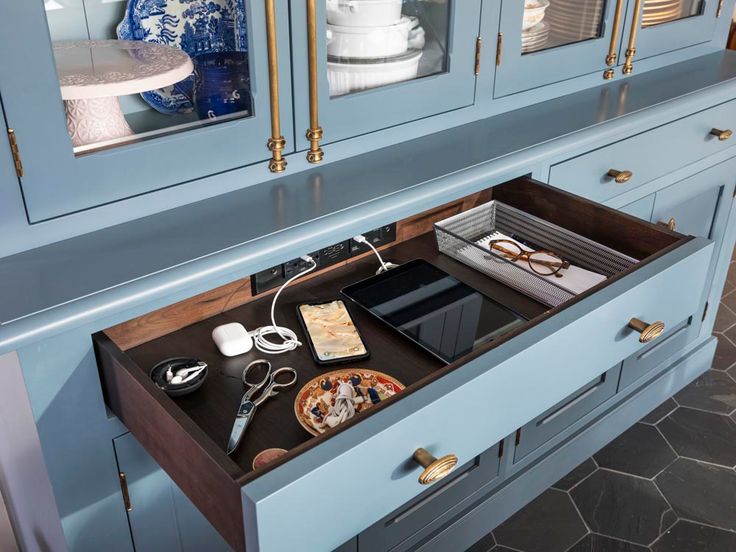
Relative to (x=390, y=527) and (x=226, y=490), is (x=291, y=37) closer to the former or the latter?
(x=226, y=490)

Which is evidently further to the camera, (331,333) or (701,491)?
(701,491)

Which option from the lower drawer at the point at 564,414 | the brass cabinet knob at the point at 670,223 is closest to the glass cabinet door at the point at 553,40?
the brass cabinet knob at the point at 670,223

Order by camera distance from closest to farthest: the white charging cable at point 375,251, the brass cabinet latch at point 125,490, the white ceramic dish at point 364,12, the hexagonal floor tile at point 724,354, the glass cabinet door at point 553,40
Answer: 1. the brass cabinet latch at point 125,490
2. the white ceramic dish at point 364,12
3. the white charging cable at point 375,251
4. the glass cabinet door at point 553,40
5. the hexagonal floor tile at point 724,354

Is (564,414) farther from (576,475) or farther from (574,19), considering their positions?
(574,19)

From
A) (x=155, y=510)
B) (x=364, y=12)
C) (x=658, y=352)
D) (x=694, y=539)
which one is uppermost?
(x=364, y=12)

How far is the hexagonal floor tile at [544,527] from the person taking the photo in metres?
1.58

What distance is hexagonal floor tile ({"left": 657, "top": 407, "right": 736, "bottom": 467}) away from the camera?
1814 mm

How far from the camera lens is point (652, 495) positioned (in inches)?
66.8

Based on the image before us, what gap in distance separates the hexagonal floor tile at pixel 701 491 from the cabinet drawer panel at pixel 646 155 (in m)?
0.67

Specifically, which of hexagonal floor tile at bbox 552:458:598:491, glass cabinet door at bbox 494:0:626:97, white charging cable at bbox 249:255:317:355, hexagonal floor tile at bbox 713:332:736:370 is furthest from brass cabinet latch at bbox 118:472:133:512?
hexagonal floor tile at bbox 713:332:736:370

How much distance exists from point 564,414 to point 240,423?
0.81m

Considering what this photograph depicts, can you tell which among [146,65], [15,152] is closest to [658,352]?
[146,65]

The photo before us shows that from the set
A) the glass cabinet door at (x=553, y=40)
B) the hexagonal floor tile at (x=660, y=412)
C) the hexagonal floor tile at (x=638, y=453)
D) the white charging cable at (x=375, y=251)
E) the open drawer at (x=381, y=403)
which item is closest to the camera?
the open drawer at (x=381, y=403)

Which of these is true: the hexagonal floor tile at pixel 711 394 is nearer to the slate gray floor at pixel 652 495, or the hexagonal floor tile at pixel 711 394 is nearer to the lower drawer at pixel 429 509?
the slate gray floor at pixel 652 495
